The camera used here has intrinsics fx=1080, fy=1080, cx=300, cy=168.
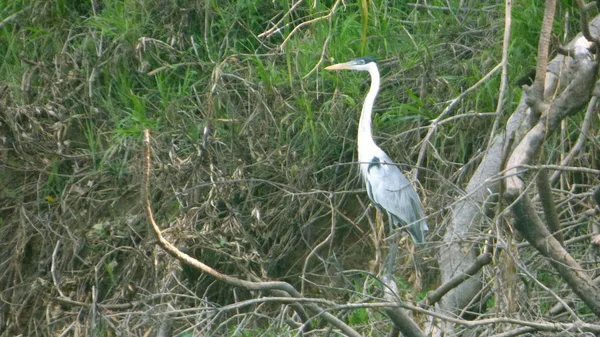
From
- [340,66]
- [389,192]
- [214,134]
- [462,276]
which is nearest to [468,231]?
[462,276]

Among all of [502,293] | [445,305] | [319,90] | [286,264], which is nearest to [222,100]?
[319,90]

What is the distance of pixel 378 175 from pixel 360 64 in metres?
0.59

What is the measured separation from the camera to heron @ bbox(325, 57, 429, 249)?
205 inches

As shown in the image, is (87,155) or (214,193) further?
(87,155)

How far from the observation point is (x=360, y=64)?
549 centimetres

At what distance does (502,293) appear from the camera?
3133mm

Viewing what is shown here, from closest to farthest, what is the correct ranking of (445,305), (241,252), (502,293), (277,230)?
(502,293)
(445,305)
(241,252)
(277,230)

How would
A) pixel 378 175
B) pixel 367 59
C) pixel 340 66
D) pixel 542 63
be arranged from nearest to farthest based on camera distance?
pixel 542 63
pixel 378 175
pixel 367 59
pixel 340 66

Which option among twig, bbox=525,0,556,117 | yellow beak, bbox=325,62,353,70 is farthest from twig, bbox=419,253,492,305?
yellow beak, bbox=325,62,353,70

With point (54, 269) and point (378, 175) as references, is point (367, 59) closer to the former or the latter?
point (378, 175)

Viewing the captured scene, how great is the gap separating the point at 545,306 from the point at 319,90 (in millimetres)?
2023

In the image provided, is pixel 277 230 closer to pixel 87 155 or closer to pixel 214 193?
pixel 214 193

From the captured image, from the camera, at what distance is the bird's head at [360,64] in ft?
17.8

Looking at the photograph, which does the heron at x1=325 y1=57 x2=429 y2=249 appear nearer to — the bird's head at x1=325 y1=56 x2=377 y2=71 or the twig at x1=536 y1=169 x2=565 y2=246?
the bird's head at x1=325 y1=56 x2=377 y2=71
